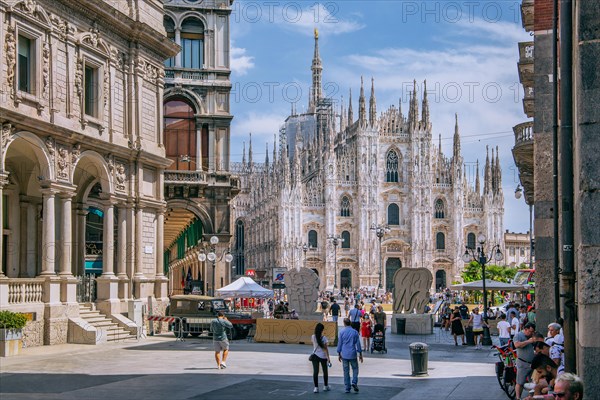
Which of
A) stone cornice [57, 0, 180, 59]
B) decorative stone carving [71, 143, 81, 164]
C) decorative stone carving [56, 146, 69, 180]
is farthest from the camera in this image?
stone cornice [57, 0, 180, 59]

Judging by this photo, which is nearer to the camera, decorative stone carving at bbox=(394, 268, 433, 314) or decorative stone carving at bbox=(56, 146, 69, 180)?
decorative stone carving at bbox=(56, 146, 69, 180)

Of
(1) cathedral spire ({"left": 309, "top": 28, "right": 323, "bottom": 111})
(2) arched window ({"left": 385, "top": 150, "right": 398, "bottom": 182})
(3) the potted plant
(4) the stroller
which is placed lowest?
(4) the stroller

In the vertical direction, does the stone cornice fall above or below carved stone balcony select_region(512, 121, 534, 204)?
above

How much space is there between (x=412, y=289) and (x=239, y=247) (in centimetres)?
9947

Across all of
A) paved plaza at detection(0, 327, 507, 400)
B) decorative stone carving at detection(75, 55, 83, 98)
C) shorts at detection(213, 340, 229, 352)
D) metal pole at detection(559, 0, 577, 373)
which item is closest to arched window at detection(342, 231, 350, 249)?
paved plaza at detection(0, 327, 507, 400)

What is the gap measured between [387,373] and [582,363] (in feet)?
38.0

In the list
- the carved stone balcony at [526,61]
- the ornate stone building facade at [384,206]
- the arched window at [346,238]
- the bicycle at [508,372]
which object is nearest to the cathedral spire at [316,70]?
the ornate stone building facade at [384,206]

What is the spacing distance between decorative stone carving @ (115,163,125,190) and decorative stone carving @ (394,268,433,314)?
13556mm

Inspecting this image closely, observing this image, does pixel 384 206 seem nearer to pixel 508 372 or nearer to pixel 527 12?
pixel 527 12

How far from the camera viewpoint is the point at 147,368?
21.1 meters

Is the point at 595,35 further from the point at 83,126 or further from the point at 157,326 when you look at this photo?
the point at 157,326

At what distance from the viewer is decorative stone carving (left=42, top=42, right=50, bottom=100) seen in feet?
85.9

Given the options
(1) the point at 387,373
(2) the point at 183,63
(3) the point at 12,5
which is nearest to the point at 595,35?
(1) the point at 387,373

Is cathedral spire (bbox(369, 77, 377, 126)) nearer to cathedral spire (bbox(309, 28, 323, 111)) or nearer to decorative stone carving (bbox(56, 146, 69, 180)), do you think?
cathedral spire (bbox(309, 28, 323, 111))
